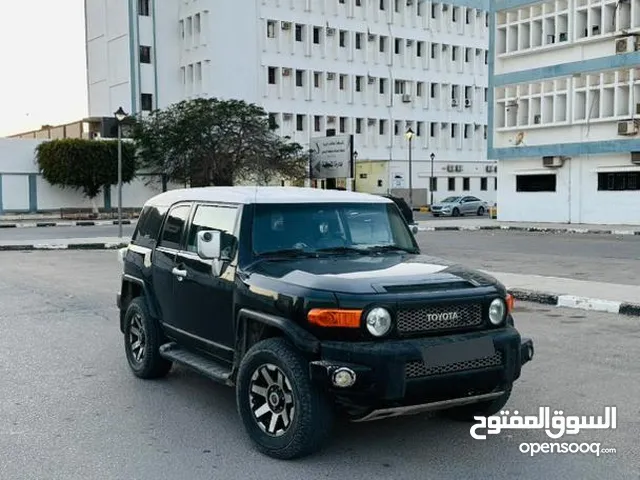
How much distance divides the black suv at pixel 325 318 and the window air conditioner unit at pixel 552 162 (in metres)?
32.7

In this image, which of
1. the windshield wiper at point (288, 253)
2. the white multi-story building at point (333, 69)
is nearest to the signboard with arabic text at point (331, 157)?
the windshield wiper at point (288, 253)

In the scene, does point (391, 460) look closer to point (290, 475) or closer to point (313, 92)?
point (290, 475)

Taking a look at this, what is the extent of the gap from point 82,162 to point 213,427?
44853 millimetres

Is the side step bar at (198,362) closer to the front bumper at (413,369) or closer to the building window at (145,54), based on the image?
the front bumper at (413,369)

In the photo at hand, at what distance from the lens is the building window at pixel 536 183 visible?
125ft

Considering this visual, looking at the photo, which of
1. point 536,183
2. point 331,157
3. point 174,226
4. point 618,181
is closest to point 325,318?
point 174,226

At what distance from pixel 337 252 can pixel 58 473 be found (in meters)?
2.50

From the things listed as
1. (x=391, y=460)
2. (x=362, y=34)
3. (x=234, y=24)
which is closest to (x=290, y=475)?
(x=391, y=460)

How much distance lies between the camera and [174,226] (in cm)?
674

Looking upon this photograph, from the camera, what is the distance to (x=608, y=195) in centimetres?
3503

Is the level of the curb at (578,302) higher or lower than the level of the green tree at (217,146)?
lower

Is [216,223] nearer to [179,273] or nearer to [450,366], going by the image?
[179,273]

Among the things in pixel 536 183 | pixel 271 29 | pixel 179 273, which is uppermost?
pixel 271 29

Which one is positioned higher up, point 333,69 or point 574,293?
point 333,69
